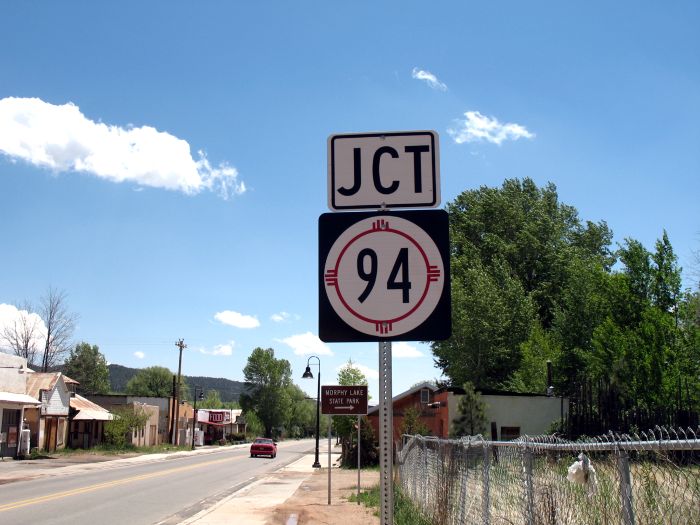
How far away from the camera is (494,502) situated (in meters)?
7.31

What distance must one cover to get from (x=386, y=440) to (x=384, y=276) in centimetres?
74

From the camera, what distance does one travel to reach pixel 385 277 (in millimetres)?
3385

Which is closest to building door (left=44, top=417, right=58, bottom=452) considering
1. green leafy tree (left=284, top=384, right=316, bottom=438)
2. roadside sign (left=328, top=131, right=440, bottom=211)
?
roadside sign (left=328, top=131, right=440, bottom=211)

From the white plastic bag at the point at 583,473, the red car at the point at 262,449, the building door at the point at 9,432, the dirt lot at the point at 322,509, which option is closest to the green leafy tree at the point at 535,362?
the red car at the point at 262,449

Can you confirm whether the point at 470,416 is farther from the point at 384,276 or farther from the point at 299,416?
the point at 299,416

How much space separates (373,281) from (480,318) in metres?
44.4

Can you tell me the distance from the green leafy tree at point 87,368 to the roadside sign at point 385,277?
124 metres

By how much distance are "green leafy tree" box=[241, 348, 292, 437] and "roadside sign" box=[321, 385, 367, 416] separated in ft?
323

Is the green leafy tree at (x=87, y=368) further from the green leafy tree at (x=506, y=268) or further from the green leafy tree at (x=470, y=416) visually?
the green leafy tree at (x=470, y=416)

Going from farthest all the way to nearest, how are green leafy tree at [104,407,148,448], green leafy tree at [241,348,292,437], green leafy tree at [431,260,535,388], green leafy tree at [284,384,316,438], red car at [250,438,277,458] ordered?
1. green leafy tree at [284,384,316,438]
2. green leafy tree at [241,348,292,437]
3. green leafy tree at [104,407,148,448]
4. red car at [250,438,277,458]
5. green leafy tree at [431,260,535,388]

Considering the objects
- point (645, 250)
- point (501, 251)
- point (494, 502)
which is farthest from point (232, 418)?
point (494, 502)

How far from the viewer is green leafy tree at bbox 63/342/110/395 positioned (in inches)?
4710

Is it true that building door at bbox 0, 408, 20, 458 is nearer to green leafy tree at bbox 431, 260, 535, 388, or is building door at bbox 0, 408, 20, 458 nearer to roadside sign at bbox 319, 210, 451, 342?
green leafy tree at bbox 431, 260, 535, 388

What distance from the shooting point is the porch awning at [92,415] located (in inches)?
2062
